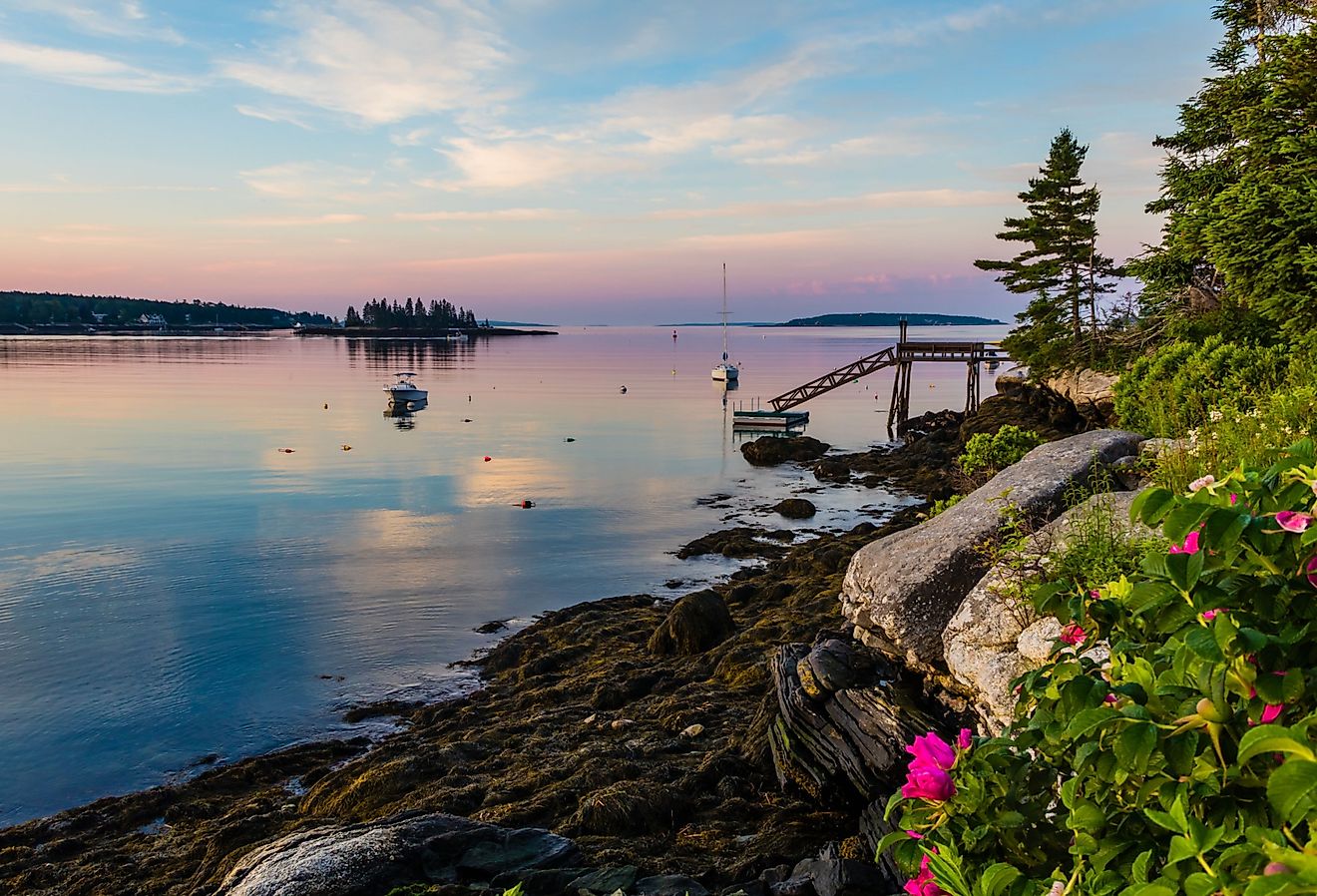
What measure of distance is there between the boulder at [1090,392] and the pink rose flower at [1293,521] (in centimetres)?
2721

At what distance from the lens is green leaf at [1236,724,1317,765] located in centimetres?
173

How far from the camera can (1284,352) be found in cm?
1599

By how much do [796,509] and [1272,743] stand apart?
82.7 ft

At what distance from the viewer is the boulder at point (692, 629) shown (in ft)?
44.7

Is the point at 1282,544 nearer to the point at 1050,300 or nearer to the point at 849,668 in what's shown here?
the point at 849,668

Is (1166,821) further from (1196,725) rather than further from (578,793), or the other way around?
(578,793)

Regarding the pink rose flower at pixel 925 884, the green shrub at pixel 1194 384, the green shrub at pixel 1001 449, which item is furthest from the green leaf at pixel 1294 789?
the green shrub at pixel 1001 449

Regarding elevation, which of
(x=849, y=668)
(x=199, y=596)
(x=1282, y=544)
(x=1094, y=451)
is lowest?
(x=199, y=596)

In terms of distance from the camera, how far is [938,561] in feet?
28.6

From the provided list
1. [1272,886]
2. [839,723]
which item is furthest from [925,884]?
[839,723]

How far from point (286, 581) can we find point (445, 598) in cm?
422

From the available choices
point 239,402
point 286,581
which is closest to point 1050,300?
point 286,581

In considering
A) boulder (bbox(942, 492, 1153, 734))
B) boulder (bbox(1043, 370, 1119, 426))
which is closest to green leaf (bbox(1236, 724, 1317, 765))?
boulder (bbox(942, 492, 1153, 734))

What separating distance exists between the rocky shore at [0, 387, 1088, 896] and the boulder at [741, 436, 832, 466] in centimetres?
2391
